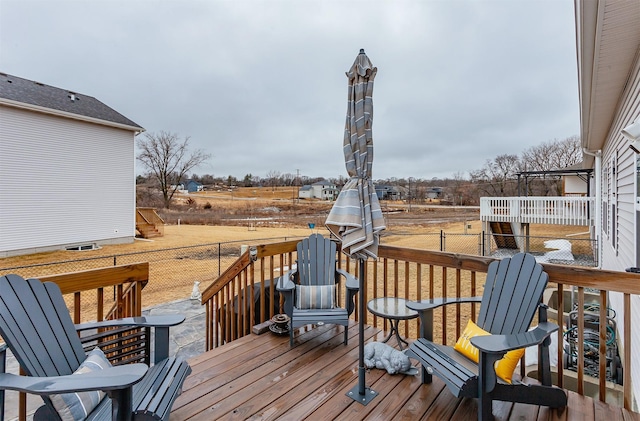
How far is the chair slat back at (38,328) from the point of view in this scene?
1462 millimetres

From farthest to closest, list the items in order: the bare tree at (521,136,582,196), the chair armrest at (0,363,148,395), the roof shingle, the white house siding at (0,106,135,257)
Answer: the bare tree at (521,136,582,196) < the roof shingle < the white house siding at (0,106,135,257) < the chair armrest at (0,363,148,395)

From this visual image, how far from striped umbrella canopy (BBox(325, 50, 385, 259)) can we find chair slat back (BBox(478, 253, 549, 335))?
91 cm

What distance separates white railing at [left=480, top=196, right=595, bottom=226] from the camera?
11.2 m

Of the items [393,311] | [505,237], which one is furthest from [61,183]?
[505,237]

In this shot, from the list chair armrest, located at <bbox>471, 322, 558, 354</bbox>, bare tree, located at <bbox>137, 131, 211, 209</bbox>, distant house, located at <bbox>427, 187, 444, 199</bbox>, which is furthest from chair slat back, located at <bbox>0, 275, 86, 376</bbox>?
distant house, located at <bbox>427, 187, 444, 199</bbox>

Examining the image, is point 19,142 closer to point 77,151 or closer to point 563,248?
point 77,151

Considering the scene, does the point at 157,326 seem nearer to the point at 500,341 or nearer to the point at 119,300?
the point at 119,300

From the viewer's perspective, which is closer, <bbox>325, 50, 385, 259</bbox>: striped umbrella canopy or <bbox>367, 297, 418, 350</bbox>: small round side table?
<bbox>325, 50, 385, 259</bbox>: striped umbrella canopy

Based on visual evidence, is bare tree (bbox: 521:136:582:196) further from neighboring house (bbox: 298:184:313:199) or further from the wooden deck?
the wooden deck

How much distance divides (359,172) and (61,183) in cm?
1400

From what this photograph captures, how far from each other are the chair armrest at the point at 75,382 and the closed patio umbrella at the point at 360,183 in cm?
134

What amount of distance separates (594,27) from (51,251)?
15517 mm

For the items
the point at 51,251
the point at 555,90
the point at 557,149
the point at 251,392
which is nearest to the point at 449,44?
the point at 555,90

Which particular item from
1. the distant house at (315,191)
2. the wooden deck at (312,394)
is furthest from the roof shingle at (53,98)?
the distant house at (315,191)
